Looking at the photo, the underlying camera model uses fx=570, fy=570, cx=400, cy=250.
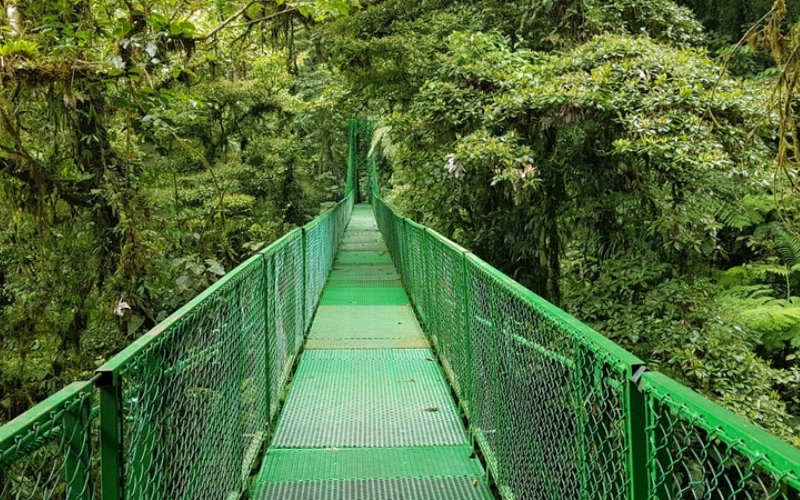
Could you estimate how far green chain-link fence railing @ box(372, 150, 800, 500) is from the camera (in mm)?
1160

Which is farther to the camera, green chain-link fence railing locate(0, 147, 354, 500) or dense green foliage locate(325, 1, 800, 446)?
dense green foliage locate(325, 1, 800, 446)

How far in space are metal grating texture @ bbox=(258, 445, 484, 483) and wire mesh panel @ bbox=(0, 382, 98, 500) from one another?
6.46ft

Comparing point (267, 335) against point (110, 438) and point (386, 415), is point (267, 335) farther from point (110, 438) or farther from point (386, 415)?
point (110, 438)

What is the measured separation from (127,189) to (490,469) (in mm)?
3556

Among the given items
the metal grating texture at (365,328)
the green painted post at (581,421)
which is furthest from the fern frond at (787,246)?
the green painted post at (581,421)

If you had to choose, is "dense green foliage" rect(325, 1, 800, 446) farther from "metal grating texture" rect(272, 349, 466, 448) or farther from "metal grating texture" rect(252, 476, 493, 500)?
"metal grating texture" rect(252, 476, 493, 500)

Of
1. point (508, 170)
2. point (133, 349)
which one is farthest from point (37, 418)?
point (508, 170)

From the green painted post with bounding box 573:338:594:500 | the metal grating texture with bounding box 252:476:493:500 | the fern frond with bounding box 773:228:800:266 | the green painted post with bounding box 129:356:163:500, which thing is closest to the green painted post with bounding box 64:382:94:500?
the green painted post with bounding box 129:356:163:500

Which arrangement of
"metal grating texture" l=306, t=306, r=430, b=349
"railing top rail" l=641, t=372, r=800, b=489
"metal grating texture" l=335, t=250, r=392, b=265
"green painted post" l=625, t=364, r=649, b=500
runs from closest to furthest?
"railing top rail" l=641, t=372, r=800, b=489 → "green painted post" l=625, t=364, r=649, b=500 → "metal grating texture" l=306, t=306, r=430, b=349 → "metal grating texture" l=335, t=250, r=392, b=265

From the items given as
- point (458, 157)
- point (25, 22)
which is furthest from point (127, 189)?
point (458, 157)

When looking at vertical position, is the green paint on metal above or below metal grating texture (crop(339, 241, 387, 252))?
below

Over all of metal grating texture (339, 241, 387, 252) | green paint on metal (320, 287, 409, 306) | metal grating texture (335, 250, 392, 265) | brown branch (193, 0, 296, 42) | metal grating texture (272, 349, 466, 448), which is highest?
brown branch (193, 0, 296, 42)

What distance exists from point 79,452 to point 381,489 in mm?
2006

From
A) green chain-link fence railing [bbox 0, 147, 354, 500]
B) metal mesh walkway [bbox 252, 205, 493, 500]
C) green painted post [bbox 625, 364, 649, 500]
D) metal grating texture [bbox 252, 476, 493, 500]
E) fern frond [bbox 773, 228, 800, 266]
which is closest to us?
green chain-link fence railing [bbox 0, 147, 354, 500]
